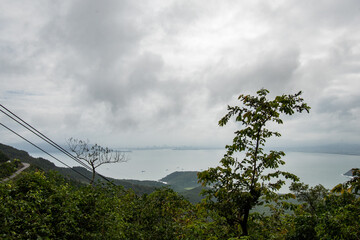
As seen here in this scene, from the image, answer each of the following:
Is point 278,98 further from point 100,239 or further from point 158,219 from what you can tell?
point 158,219

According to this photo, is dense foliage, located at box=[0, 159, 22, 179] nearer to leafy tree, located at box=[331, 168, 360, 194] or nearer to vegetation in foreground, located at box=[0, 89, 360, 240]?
vegetation in foreground, located at box=[0, 89, 360, 240]

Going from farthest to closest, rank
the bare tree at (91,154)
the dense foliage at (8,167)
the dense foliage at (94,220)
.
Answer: the bare tree at (91,154)
the dense foliage at (8,167)
the dense foliage at (94,220)

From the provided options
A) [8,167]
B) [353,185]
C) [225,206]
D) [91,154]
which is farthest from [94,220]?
[91,154]

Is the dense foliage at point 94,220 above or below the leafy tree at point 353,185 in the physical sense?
below

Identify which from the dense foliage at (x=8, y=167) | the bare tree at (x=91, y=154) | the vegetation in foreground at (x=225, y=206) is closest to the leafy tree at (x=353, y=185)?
the vegetation in foreground at (x=225, y=206)

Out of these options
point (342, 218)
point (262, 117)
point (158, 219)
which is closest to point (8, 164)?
point (158, 219)

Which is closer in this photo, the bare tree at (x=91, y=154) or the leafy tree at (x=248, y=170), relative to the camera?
the leafy tree at (x=248, y=170)

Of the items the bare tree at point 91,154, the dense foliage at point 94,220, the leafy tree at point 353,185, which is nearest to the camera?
the dense foliage at point 94,220

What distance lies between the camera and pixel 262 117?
6039mm

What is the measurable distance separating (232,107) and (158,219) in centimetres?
745

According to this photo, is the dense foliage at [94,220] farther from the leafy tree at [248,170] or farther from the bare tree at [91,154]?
the bare tree at [91,154]

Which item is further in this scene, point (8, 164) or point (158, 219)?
point (158, 219)

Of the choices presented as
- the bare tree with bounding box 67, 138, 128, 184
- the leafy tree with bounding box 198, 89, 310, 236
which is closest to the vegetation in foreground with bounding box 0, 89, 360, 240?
the leafy tree with bounding box 198, 89, 310, 236

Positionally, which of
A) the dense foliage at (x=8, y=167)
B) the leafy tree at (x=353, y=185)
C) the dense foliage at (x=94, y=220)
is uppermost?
the leafy tree at (x=353, y=185)
